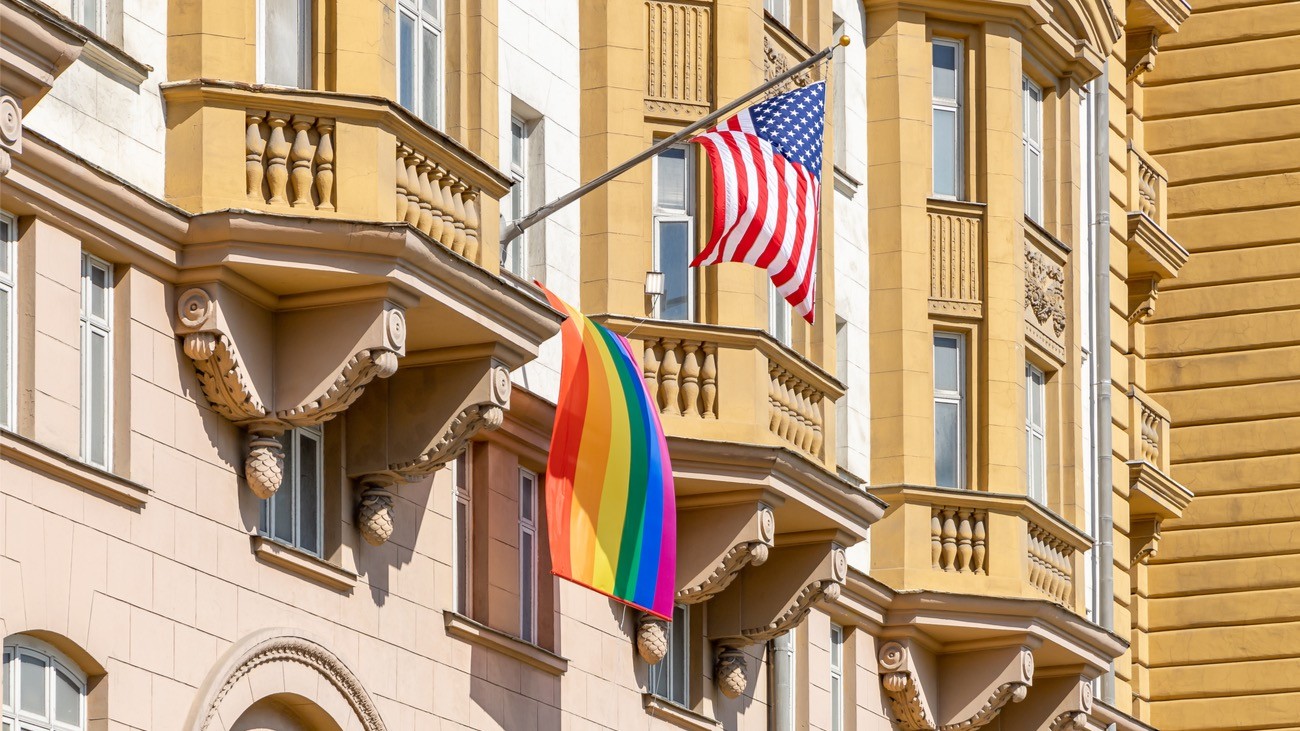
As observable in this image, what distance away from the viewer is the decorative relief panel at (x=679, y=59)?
29.6 metres

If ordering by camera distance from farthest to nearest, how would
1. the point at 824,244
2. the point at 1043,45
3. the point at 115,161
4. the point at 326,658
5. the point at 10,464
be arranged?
the point at 1043,45 < the point at 824,244 < the point at 326,658 < the point at 115,161 < the point at 10,464

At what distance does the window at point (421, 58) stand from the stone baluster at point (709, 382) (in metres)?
4.32

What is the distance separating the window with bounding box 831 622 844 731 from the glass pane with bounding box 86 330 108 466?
1287cm

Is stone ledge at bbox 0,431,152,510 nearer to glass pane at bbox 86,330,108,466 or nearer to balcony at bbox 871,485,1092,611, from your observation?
glass pane at bbox 86,330,108,466

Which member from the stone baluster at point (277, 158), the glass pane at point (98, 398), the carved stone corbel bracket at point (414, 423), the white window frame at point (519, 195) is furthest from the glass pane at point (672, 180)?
the glass pane at point (98, 398)

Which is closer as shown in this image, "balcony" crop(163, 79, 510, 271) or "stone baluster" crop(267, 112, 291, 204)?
"balcony" crop(163, 79, 510, 271)

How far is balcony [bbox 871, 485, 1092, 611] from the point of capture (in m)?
Result: 34.0

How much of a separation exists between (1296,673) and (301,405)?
26378 mm

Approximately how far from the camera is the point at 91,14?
877 inches

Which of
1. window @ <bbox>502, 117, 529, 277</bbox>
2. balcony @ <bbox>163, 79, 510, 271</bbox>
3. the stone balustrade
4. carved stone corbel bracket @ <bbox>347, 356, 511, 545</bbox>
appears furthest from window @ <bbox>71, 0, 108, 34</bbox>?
the stone balustrade

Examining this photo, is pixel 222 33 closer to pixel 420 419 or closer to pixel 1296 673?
pixel 420 419

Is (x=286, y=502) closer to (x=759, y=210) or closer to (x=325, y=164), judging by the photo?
(x=325, y=164)

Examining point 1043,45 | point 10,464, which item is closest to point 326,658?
point 10,464

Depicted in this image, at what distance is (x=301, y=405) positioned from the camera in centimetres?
2319
